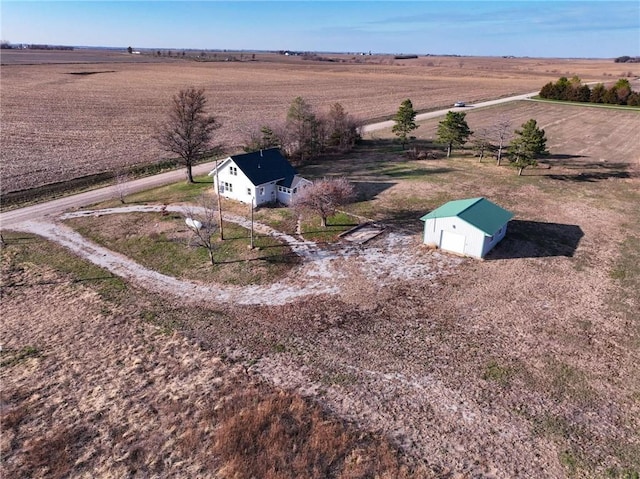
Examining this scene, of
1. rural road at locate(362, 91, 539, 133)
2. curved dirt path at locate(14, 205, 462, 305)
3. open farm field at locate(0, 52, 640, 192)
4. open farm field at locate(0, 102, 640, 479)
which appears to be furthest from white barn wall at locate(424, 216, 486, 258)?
rural road at locate(362, 91, 539, 133)

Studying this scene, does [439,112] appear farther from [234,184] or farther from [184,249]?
[184,249]

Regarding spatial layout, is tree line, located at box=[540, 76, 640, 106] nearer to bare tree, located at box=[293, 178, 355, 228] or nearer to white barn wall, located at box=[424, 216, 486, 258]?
white barn wall, located at box=[424, 216, 486, 258]

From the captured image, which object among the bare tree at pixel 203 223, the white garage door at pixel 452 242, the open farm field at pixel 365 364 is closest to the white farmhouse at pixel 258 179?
the bare tree at pixel 203 223

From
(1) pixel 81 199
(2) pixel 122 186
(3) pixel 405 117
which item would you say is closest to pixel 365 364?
(2) pixel 122 186

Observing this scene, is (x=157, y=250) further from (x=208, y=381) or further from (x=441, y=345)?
(x=441, y=345)

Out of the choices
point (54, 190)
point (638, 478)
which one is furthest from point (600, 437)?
point (54, 190)
